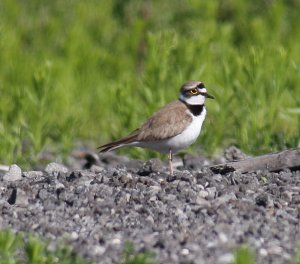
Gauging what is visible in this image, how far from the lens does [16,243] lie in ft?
22.6

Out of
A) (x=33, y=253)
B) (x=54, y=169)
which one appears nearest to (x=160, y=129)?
(x=54, y=169)

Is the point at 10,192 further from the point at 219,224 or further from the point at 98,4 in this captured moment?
the point at 98,4

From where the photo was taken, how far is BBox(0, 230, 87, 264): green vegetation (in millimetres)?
6566

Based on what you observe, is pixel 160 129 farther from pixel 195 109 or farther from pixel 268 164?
pixel 268 164

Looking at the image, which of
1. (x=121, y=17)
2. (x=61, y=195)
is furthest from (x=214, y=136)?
(x=121, y=17)

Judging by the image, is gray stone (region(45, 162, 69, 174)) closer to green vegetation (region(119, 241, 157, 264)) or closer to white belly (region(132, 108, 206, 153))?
white belly (region(132, 108, 206, 153))

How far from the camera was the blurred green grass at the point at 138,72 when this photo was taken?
11969 mm

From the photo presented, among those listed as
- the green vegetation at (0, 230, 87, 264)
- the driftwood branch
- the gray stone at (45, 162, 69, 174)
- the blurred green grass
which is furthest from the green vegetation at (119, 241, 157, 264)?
the blurred green grass

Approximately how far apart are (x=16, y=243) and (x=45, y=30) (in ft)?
36.8

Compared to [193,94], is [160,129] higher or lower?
lower

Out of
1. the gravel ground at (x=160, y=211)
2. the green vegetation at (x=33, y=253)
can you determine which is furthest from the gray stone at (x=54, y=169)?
the green vegetation at (x=33, y=253)

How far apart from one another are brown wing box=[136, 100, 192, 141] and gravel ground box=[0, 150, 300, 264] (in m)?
0.51

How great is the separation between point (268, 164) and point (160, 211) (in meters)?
1.83

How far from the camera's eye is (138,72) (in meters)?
16.2
